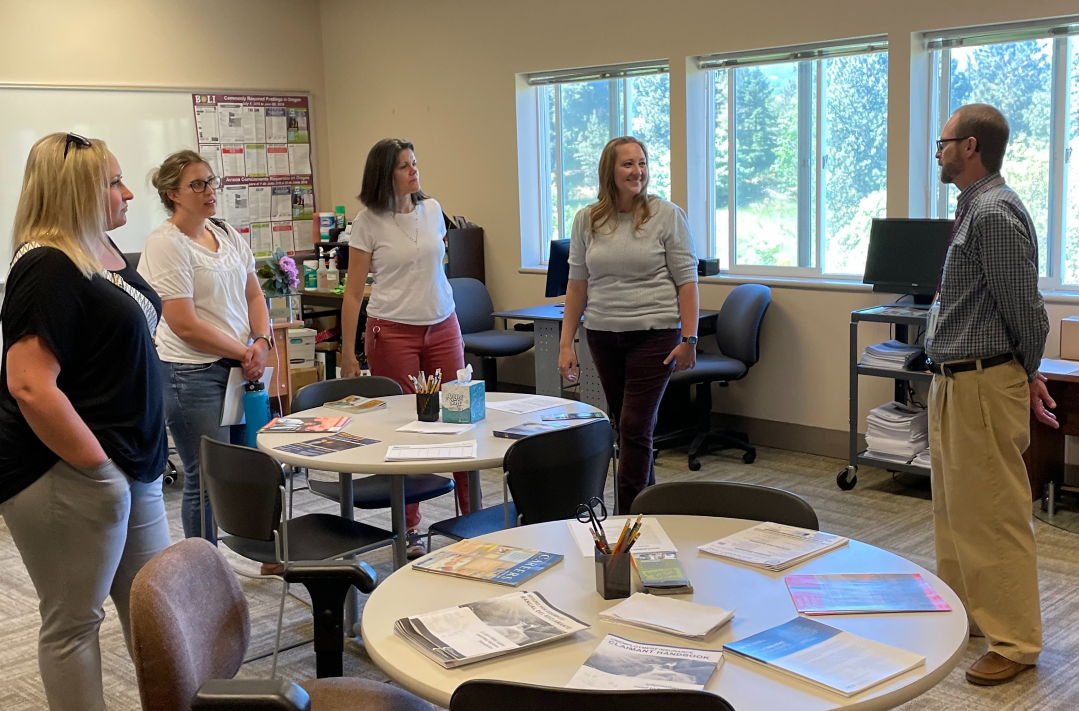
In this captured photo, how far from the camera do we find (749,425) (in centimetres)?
588

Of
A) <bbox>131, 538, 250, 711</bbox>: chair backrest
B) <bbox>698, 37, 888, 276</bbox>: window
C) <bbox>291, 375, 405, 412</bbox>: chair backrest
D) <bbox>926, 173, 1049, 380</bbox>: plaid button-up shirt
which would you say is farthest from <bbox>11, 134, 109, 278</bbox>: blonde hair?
<bbox>698, 37, 888, 276</bbox>: window

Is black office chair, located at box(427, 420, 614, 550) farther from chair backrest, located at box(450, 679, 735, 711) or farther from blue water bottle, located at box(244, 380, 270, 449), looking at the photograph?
chair backrest, located at box(450, 679, 735, 711)

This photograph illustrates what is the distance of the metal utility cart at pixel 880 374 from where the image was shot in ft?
15.2

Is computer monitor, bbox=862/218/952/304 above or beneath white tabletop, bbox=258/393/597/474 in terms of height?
above

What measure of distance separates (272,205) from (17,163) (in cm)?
178

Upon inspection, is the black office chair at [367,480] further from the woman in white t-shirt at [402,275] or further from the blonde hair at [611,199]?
the blonde hair at [611,199]

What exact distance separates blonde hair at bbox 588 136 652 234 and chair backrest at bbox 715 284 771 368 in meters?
1.75

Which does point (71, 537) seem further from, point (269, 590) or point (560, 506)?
point (269, 590)

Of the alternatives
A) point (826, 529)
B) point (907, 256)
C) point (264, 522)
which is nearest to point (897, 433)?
point (826, 529)

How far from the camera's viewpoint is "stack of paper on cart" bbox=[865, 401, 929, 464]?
186 inches

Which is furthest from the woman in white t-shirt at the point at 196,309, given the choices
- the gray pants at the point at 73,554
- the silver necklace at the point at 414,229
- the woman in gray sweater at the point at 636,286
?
the woman in gray sweater at the point at 636,286

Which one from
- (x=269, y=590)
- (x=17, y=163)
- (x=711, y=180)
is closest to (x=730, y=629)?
(x=269, y=590)

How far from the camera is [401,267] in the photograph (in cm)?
397

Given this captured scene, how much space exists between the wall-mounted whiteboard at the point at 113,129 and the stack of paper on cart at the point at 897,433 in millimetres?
4471
